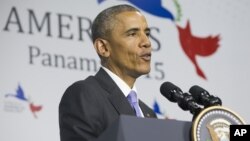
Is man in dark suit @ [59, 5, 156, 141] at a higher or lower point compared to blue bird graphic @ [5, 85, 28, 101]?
higher

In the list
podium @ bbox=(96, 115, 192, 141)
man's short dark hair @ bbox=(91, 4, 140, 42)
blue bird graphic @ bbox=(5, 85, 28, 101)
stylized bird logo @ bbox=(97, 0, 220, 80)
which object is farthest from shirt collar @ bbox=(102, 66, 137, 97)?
stylized bird logo @ bbox=(97, 0, 220, 80)

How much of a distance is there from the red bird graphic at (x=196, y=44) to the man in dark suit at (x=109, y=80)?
128 centimetres

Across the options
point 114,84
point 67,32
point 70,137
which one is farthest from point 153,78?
point 70,137

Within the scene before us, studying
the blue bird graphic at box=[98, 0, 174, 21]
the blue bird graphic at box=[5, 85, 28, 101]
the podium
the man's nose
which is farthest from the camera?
the blue bird graphic at box=[98, 0, 174, 21]

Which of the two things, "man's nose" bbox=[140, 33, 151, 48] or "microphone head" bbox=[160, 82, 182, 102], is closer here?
"microphone head" bbox=[160, 82, 182, 102]

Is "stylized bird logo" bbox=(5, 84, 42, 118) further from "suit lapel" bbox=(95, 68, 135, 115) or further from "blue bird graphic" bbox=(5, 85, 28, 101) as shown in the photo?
"suit lapel" bbox=(95, 68, 135, 115)

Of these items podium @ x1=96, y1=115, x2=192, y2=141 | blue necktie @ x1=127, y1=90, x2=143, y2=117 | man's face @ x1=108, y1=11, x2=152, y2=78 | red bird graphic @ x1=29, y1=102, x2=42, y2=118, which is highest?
man's face @ x1=108, y1=11, x2=152, y2=78

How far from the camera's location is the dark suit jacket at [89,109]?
63.7 inches

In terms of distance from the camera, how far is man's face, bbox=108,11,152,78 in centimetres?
187

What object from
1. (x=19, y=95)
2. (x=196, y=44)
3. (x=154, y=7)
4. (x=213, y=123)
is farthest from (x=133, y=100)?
(x=196, y=44)

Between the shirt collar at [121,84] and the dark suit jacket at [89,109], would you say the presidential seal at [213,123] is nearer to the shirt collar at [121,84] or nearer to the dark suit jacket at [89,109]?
the dark suit jacket at [89,109]

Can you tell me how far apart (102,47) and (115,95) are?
8.4 inches

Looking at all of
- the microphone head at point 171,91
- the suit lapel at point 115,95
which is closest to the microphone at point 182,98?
the microphone head at point 171,91

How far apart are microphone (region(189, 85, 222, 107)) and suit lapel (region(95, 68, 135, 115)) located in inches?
7.2
